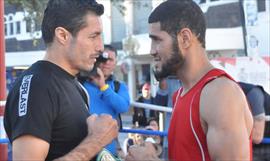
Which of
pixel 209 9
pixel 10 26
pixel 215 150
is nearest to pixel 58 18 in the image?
pixel 215 150

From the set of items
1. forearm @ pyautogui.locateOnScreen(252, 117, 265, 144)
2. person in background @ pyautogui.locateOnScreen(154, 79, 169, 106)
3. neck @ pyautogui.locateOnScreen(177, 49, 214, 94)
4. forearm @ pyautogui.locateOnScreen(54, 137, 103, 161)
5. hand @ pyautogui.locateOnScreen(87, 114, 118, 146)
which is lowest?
forearm @ pyautogui.locateOnScreen(252, 117, 265, 144)

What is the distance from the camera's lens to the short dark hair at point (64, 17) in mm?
2197

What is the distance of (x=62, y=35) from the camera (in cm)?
221

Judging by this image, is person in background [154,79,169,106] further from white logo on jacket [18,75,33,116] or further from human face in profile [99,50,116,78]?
white logo on jacket [18,75,33,116]

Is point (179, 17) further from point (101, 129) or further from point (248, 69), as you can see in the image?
point (248, 69)

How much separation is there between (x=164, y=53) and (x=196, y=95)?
0.31 m

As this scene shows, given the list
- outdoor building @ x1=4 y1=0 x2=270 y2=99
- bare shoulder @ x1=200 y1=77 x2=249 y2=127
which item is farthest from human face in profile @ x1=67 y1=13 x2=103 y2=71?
outdoor building @ x1=4 y1=0 x2=270 y2=99

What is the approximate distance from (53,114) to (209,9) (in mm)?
20743

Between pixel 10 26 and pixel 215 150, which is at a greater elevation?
pixel 10 26

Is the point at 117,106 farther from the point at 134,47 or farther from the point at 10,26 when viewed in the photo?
the point at 10,26

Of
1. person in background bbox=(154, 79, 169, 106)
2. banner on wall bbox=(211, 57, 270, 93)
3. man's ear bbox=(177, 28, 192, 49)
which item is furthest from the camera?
banner on wall bbox=(211, 57, 270, 93)

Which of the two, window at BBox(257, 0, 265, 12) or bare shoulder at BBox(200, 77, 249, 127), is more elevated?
window at BBox(257, 0, 265, 12)

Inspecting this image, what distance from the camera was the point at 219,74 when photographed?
220 cm

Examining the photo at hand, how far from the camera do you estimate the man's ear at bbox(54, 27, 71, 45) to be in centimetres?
220
